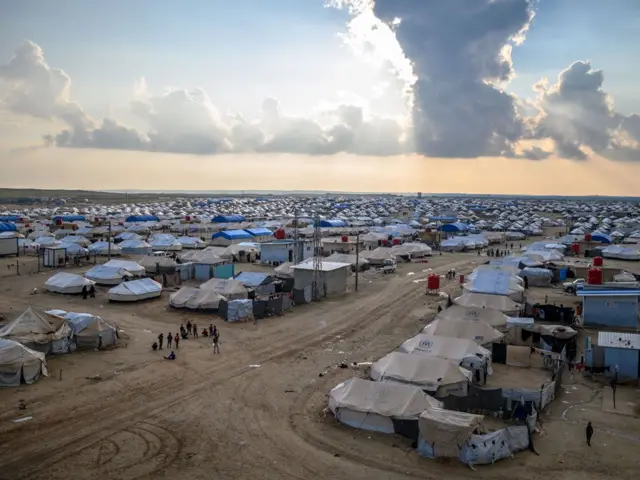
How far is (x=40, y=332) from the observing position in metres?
25.5

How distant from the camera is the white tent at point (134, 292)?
38.0 m

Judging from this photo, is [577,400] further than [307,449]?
Yes

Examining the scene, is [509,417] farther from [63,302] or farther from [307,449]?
[63,302]

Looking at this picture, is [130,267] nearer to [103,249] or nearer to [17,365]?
[103,249]

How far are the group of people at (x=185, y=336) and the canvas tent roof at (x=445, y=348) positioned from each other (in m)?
8.97

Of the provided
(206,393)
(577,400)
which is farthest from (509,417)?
(206,393)

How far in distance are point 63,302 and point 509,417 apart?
1205 inches

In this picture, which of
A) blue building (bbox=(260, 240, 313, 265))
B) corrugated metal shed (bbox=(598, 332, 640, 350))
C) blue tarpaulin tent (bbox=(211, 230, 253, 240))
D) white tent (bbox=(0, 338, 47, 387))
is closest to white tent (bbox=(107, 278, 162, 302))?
white tent (bbox=(0, 338, 47, 387))

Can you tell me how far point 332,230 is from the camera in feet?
303

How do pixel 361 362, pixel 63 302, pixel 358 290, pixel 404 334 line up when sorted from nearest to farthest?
pixel 361 362
pixel 404 334
pixel 63 302
pixel 358 290

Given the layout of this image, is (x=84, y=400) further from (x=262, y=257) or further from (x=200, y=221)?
(x=200, y=221)

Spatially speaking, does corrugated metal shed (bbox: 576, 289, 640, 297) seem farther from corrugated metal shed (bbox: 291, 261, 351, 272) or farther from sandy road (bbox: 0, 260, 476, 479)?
corrugated metal shed (bbox: 291, 261, 351, 272)

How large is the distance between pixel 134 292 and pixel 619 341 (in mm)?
28789

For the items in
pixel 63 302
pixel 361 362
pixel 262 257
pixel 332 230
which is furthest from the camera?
pixel 332 230
